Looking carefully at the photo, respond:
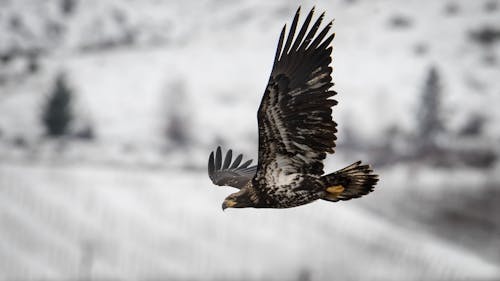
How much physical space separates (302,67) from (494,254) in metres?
36.4

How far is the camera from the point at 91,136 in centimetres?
6000

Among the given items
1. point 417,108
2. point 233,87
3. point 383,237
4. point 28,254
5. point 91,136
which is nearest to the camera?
point 28,254

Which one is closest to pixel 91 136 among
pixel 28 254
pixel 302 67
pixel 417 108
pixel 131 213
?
pixel 131 213

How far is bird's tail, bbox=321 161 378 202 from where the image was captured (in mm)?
8750

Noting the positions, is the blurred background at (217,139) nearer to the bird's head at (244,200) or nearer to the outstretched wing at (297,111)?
the bird's head at (244,200)

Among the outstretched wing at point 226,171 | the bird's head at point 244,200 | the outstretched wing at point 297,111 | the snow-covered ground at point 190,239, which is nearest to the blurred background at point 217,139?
the snow-covered ground at point 190,239

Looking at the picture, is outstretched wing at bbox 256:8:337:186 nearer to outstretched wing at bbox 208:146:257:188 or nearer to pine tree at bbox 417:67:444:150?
outstretched wing at bbox 208:146:257:188

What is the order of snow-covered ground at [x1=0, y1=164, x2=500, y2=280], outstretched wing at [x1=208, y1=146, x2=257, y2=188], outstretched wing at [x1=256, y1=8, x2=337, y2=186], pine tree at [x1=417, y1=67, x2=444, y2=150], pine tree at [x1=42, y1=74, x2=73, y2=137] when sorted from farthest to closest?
pine tree at [x1=417, y1=67, x2=444, y2=150]
pine tree at [x1=42, y1=74, x2=73, y2=137]
snow-covered ground at [x1=0, y1=164, x2=500, y2=280]
outstretched wing at [x1=208, y1=146, x2=257, y2=188]
outstretched wing at [x1=256, y1=8, x2=337, y2=186]

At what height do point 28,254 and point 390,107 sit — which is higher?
point 390,107

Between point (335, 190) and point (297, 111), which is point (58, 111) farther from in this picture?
point (297, 111)

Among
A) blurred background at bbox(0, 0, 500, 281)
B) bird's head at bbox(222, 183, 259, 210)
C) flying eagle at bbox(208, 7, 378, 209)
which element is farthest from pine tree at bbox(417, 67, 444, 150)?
bird's head at bbox(222, 183, 259, 210)

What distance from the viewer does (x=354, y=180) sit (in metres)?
8.77

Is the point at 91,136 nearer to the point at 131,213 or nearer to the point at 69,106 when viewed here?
the point at 69,106

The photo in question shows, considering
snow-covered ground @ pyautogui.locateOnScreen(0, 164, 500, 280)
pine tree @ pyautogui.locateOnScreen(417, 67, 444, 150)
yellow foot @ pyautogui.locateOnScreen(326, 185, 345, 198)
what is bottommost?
yellow foot @ pyautogui.locateOnScreen(326, 185, 345, 198)
